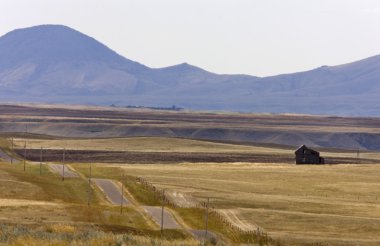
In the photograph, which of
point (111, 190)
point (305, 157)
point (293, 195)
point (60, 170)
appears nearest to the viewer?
point (111, 190)

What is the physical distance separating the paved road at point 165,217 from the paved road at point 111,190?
24.3 feet

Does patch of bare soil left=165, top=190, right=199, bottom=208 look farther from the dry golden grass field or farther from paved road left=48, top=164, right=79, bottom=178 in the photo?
paved road left=48, top=164, right=79, bottom=178

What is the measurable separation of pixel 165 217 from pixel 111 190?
22837mm

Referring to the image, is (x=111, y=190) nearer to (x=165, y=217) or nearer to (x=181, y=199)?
(x=181, y=199)

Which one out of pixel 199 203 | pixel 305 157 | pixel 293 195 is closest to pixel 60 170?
pixel 293 195

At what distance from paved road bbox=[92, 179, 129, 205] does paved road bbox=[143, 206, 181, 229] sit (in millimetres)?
7419

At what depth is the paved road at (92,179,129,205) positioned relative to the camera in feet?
268

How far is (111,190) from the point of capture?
8912 cm

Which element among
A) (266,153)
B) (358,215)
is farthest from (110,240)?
(266,153)

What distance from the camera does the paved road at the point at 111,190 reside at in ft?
268

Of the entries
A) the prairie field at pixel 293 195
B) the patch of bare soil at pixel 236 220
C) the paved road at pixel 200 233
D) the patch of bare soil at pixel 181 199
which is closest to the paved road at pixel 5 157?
the prairie field at pixel 293 195

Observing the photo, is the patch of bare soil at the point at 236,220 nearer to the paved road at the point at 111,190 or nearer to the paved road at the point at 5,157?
the paved road at the point at 111,190

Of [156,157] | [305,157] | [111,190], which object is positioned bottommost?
[156,157]

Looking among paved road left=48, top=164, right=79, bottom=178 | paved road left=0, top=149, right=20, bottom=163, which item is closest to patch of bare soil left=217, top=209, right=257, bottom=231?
paved road left=48, top=164, right=79, bottom=178
